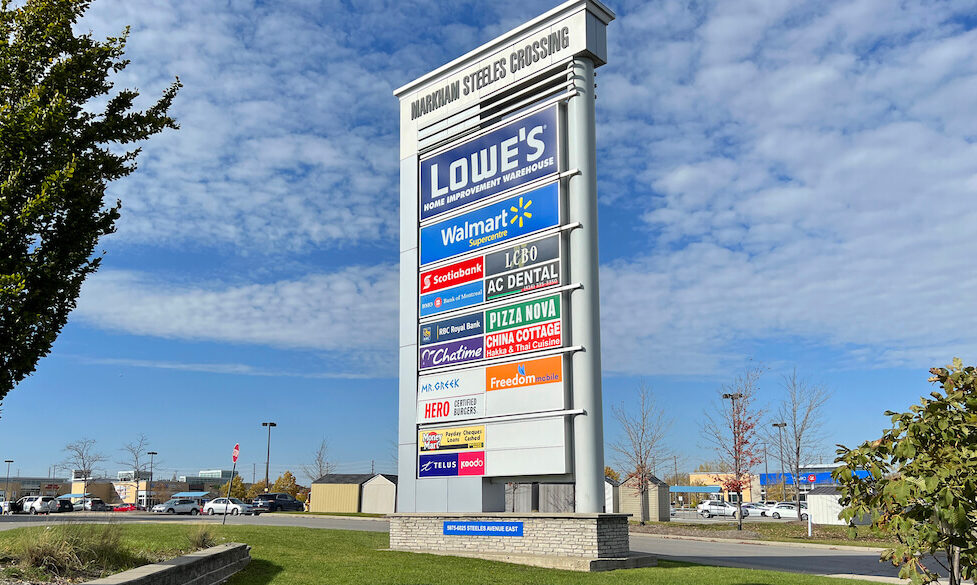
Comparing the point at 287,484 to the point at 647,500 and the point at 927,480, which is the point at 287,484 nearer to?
the point at 647,500

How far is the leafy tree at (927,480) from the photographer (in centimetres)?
579

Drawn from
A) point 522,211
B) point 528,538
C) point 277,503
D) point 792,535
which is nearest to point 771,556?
point 528,538

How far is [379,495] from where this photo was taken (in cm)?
6206

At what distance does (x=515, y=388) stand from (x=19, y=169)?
13813mm

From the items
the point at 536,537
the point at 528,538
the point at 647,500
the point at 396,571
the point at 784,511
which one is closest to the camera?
the point at 396,571

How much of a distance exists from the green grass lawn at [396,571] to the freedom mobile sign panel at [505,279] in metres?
2.31

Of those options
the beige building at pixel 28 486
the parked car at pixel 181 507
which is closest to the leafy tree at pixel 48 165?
the parked car at pixel 181 507

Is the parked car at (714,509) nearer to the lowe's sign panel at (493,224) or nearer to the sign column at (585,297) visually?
the lowe's sign panel at (493,224)

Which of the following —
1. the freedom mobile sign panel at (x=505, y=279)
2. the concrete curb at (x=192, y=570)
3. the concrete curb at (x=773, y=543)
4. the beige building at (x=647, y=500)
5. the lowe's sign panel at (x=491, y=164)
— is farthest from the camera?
the beige building at (x=647, y=500)

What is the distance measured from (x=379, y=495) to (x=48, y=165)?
5471 centimetres

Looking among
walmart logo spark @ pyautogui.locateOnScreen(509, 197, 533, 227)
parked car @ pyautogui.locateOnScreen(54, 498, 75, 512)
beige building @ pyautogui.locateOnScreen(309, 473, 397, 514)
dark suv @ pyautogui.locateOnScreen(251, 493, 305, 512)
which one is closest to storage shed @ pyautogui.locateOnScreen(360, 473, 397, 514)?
beige building @ pyautogui.locateOnScreen(309, 473, 397, 514)

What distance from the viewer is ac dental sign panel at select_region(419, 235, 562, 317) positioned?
2125cm

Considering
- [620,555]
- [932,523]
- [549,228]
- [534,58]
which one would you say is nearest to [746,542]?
[620,555]

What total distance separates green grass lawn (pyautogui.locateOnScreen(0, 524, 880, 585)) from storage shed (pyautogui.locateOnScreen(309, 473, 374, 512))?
138 ft
